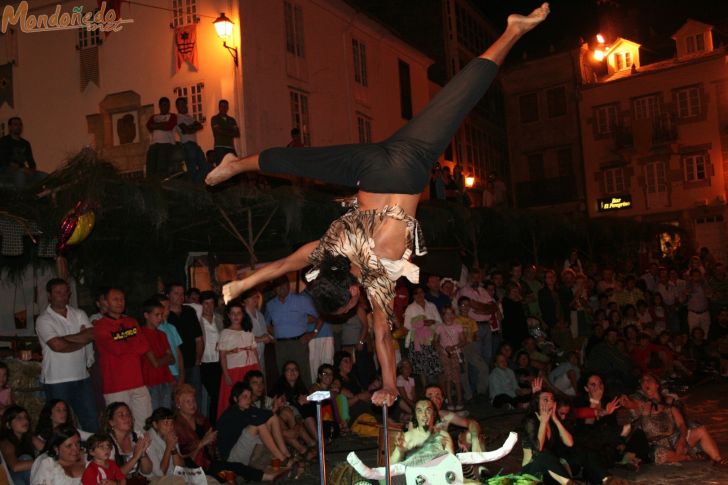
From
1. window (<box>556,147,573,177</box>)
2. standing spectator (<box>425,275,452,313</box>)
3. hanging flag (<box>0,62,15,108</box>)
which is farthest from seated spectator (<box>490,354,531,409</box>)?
window (<box>556,147,573,177</box>)

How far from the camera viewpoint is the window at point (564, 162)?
2953cm

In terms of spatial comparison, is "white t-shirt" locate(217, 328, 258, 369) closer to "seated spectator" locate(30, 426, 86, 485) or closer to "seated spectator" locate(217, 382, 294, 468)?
"seated spectator" locate(217, 382, 294, 468)

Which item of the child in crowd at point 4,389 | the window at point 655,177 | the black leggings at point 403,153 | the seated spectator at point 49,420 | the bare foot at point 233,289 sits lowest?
the seated spectator at point 49,420

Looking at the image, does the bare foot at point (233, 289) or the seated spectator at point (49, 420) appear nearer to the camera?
the bare foot at point (233, 289)

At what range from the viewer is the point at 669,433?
7129mm

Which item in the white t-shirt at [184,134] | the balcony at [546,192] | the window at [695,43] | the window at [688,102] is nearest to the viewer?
the white t-shirt at [184,134]

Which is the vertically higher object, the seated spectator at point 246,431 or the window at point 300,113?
the window at point 300,113

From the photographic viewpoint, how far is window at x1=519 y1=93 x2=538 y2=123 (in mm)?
30547

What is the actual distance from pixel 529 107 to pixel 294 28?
54.1ft

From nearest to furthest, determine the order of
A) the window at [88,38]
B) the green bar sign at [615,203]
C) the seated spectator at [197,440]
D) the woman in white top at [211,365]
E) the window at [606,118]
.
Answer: the seated spectator at [197,440] → the woman in white top at [211,365] → the window at [88,38] → the green bar sign at [615,203] → the window at [606,118]

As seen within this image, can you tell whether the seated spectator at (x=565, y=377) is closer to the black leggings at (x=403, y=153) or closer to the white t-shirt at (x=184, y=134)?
the white t-shirt at (x=184, y=134)

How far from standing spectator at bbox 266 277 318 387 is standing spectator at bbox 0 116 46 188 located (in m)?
2.95

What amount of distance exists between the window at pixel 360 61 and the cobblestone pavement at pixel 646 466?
10.8 m

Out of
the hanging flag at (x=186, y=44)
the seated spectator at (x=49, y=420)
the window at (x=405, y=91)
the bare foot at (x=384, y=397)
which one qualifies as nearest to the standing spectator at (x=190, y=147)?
the hanging flag at (x=186, y=44)
